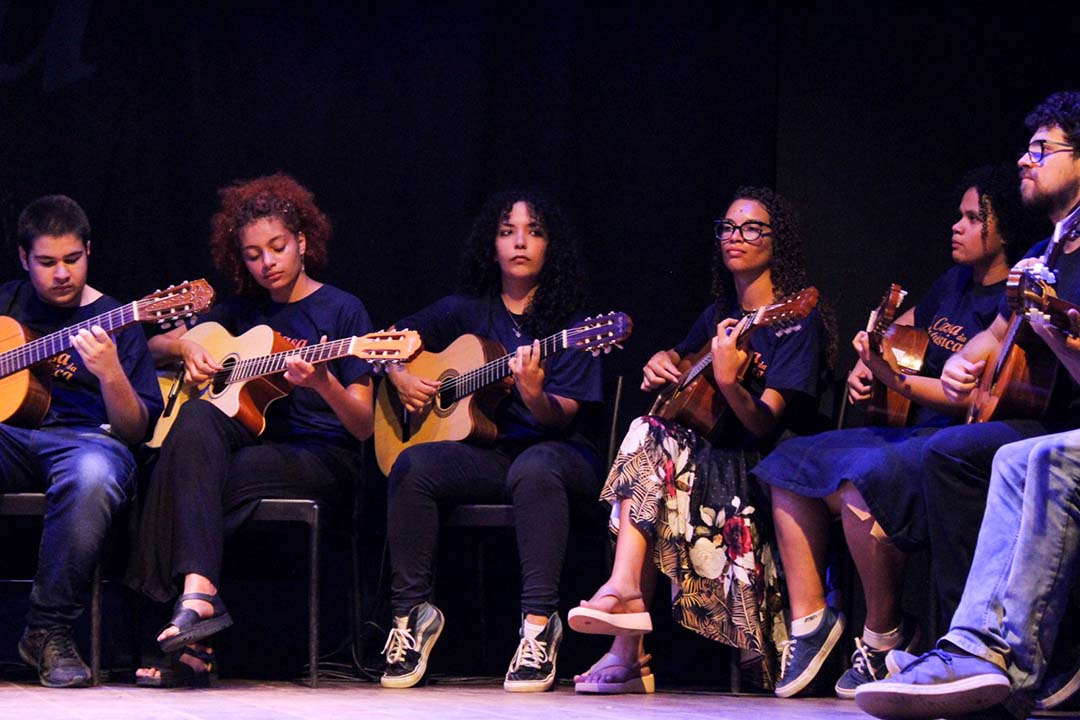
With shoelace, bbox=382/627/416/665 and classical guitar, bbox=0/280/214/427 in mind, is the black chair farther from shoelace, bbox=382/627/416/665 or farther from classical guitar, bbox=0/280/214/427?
shoelace, bbox=382/627/416/665

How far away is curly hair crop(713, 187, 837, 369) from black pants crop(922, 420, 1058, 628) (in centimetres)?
91

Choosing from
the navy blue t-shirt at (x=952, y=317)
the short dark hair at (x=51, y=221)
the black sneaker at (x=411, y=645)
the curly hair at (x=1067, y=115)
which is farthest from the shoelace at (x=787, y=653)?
the short dark hair at (x=51, y=221)

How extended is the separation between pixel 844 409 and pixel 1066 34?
1.41m

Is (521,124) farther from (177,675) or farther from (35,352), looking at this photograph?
(177,675)

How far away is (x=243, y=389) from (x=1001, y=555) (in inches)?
88.0

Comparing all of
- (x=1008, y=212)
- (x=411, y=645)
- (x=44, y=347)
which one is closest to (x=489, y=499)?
(x=411, y=645)

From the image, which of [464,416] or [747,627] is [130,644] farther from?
[747,627]

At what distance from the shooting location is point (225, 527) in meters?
4.08

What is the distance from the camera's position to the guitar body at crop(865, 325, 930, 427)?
13.4 ft

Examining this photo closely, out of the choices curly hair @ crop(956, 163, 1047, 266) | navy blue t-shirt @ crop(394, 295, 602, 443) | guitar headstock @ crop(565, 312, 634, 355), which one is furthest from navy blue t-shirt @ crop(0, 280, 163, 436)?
curly hair @ crop(956, 163, 1047, 266)

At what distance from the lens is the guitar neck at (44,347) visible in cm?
415

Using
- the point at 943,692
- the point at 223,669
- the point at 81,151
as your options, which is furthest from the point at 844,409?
the point at 81,151

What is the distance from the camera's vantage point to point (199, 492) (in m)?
3.97

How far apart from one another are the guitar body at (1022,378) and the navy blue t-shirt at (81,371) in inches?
91.0
